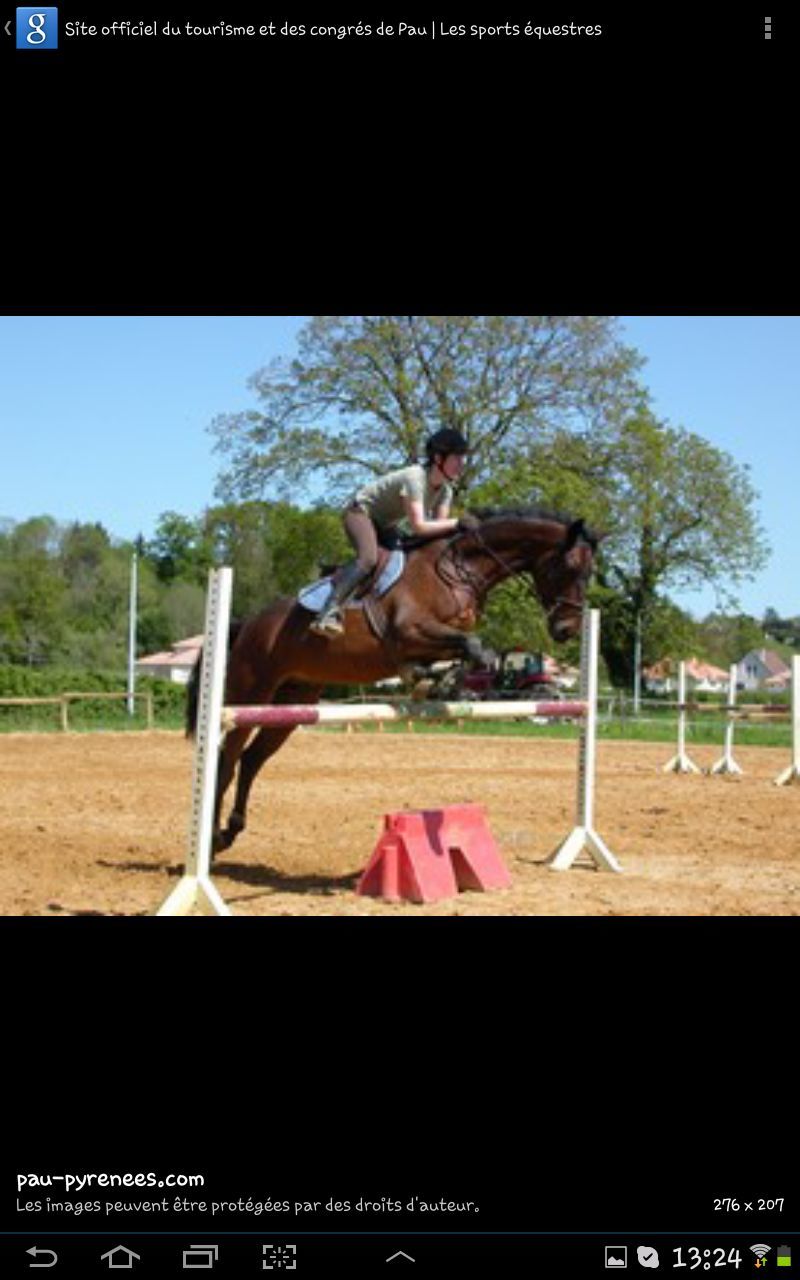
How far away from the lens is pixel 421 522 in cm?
619

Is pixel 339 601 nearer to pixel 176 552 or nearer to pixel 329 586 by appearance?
pixel 329 586

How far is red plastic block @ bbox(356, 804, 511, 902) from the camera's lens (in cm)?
600

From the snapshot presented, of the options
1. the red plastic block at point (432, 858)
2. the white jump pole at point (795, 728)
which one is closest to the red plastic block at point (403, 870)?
the red plastic block at point (432, 858)

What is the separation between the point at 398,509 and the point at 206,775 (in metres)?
1.91

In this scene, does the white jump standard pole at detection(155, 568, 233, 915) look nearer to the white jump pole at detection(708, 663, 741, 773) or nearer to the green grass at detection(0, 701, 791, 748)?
the white jump pole at detection(708, 663, 741, 773)

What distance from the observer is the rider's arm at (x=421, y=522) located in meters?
6.19

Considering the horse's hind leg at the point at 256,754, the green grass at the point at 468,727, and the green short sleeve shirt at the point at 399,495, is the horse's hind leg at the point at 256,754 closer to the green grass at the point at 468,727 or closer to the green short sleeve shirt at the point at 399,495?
the green short sleeve shirt at the point at 399,495

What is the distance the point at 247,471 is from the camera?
96.5 ft

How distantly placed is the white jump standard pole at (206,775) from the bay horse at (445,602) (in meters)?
1.15

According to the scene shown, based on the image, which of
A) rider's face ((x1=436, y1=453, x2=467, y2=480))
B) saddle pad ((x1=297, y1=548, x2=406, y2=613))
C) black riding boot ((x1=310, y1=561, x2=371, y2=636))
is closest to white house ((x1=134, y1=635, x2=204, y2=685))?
saddle pad ((x1=297, y1=548, x2=406, y2=613))
